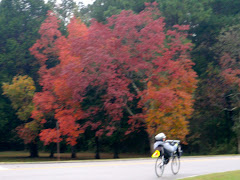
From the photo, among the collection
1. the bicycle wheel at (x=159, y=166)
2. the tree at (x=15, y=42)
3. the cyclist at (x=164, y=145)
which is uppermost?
the tree at (x=15, y=42)

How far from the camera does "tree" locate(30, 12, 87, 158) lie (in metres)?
29.5

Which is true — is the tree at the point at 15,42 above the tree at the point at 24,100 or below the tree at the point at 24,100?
above

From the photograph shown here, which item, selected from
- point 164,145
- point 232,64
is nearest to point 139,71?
point 232,64

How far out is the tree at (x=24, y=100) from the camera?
33500mm

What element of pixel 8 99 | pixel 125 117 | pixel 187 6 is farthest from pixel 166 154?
pixel 8 99

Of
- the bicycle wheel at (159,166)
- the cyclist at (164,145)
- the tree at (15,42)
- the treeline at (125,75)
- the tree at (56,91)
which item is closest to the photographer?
the bicycle wheel at (159,166)

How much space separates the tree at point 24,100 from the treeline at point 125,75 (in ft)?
0.31

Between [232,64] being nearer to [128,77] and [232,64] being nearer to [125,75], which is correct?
[128,77]

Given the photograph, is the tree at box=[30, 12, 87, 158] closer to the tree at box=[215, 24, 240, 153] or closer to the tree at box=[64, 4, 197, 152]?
the tree at box=[64, 4, 197, 152]

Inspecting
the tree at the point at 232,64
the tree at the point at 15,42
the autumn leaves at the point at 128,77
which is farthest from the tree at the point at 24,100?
the tree at the point at 232,64

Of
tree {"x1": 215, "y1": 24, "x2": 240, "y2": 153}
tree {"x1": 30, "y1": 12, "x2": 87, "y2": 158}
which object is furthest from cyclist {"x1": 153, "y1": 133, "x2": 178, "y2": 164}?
tree {"x1": 215, "y1": 24, "x2": 240, "y2": 153}

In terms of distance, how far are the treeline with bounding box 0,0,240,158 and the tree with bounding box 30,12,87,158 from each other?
0.09 m

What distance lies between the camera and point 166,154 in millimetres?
12844

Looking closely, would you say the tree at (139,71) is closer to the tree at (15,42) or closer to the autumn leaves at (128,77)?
the autumn leaves at (128,77)
